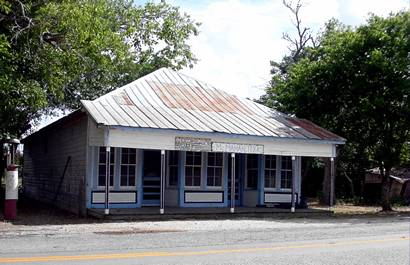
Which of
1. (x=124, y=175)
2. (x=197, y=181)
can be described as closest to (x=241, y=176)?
(x=197, y=181)

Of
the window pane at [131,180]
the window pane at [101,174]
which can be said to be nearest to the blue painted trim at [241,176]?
the window pane at [131,180]

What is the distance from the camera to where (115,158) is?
1961 cm

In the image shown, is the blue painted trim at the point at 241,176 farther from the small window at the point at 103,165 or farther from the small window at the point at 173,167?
the small window at the point at 103,165

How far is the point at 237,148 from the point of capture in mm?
19422

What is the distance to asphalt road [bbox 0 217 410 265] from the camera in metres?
9.39

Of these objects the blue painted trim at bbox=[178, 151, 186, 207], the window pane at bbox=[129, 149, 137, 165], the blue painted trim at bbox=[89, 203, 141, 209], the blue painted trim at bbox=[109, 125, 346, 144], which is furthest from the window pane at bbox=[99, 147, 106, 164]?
the blue painted trim at bbox=[178, 151, 186, 207]

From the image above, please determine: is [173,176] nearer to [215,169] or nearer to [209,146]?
[215,169]

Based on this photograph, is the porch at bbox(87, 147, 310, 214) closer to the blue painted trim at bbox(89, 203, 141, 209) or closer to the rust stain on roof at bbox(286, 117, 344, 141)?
the blue painted trim at bbox(89, 203, 141, 209)

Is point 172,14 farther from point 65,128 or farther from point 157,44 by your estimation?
point 65,128

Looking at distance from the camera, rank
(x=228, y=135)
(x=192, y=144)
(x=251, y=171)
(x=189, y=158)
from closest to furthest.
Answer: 1. (x=192, y=144)
2. (x=228, y=135)
3. (x=189, y=158)
4. (x=251, y=171)

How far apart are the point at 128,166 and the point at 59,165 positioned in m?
5.22

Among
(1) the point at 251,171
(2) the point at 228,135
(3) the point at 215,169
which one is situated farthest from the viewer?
(1) the point at 251,171

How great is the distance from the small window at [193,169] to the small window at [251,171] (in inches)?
107

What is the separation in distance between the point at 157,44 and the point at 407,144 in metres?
13.6
